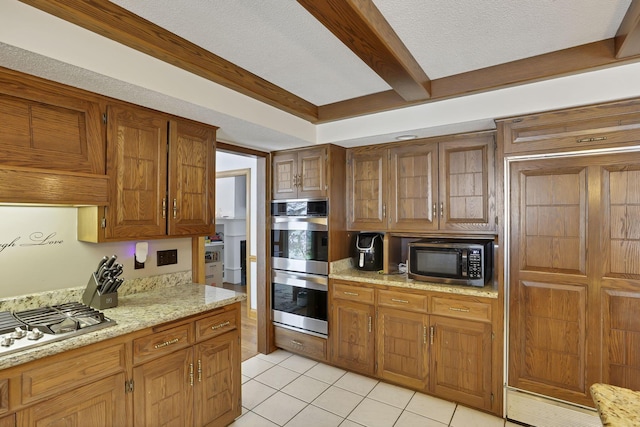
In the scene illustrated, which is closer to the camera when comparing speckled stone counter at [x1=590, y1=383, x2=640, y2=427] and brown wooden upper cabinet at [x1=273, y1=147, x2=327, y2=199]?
speckled stone counter at [x1=590, y1=383, x2=640, y2=427]

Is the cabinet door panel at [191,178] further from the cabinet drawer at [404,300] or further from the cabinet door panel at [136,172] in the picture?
the cabinet drawer at [404,300]

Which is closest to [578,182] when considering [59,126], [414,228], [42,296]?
[414,228]

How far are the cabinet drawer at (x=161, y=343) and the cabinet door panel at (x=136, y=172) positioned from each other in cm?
63

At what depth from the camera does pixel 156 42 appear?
1.68 m

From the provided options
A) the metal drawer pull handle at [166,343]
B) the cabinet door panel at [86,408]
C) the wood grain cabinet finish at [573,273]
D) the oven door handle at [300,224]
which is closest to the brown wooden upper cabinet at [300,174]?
the oven door handle at [300,224]

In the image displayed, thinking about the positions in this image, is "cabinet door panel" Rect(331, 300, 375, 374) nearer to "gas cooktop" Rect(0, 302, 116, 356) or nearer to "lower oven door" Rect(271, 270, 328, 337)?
"lower oven door" Rect(271, 270, 328, 337)

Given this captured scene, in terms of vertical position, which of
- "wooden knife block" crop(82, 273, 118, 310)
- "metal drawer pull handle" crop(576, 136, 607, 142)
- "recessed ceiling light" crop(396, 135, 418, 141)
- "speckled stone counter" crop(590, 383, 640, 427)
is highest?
"recessed ceiling light" crop(396, 135, 418, 141)

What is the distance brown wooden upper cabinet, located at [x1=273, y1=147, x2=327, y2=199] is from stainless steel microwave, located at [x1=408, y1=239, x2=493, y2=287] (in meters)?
1.03

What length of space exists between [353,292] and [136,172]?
6.61 feet

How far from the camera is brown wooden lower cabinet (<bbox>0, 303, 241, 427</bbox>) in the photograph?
1387 mm

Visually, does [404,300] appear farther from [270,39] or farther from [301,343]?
[270,39]

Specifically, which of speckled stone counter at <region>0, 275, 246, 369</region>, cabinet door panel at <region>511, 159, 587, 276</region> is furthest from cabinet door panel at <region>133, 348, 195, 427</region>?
cabinet door panel at <region>511, 159, 587, 276</region>

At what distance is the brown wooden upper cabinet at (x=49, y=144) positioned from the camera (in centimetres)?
153

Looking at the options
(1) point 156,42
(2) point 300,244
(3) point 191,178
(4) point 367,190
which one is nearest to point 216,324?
(3) point 191,178
